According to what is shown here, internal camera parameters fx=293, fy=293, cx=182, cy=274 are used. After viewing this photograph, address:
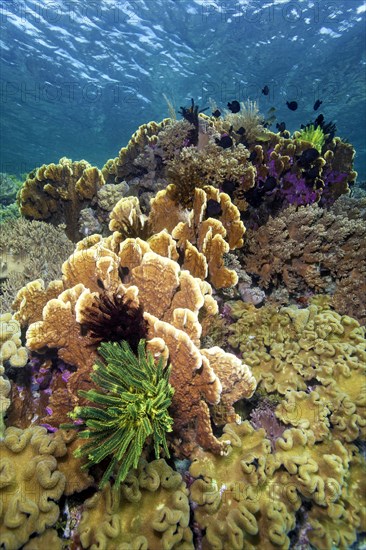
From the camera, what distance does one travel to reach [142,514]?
84.7 inches

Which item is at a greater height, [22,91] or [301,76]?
[301,76]

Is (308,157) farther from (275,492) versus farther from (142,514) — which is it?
(142,514)

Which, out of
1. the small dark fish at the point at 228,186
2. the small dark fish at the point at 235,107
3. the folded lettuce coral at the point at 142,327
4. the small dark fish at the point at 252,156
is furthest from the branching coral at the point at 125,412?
the small dark fish at the point at 235,107

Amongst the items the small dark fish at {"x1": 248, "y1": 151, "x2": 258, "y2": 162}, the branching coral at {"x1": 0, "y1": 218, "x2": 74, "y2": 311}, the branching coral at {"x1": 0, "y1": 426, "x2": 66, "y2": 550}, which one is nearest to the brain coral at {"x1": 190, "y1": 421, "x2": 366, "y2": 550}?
the branching coral at {"x1": 0, "y1": 426, "x2": 66, "y2": 550}

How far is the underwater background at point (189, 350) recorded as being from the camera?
208cm

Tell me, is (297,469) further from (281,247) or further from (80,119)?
(80,119)

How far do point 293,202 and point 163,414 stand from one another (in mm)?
4422

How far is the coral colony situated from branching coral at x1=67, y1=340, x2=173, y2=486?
0.04 ft

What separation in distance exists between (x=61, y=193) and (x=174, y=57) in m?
25.4

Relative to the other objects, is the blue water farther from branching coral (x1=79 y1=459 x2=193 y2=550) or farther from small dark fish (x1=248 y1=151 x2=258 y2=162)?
branching coral (x1=79 y1=459 x2=193 y2=550)

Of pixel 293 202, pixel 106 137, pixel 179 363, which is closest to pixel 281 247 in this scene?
pixel 293 202

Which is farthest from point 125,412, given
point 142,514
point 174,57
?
point 174,57

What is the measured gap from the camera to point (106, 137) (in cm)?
4369

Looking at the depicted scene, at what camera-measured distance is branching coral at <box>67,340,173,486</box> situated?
6.17 ft
